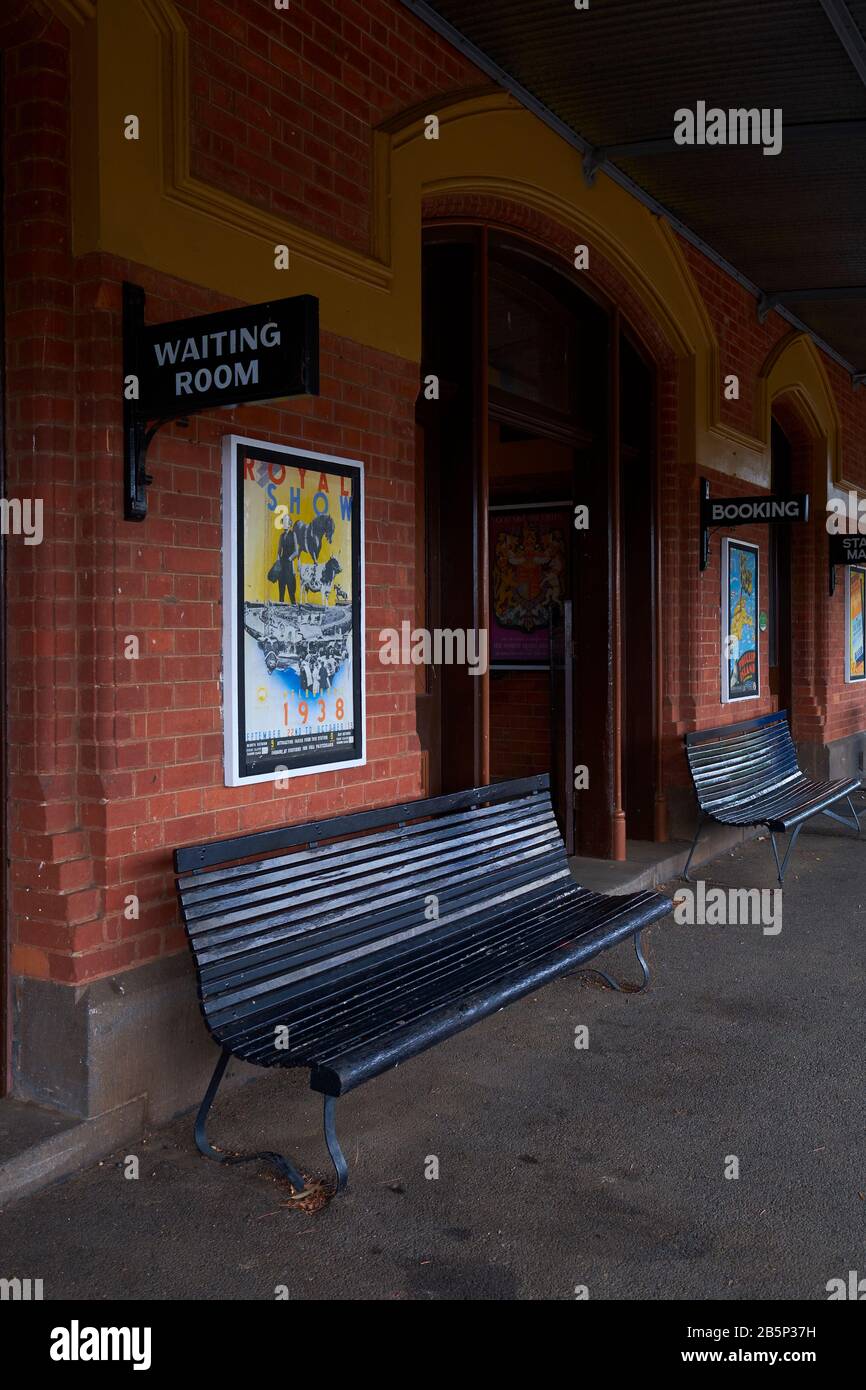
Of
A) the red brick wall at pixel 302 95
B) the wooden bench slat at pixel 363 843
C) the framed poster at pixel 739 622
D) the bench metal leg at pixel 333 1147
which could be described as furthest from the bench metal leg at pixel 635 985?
the framed poster at pixel 739 622

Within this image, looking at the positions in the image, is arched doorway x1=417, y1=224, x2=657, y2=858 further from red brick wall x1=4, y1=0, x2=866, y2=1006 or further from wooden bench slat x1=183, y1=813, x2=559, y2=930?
red brick wall x1=4, y1=0, x2=866, y2=1006

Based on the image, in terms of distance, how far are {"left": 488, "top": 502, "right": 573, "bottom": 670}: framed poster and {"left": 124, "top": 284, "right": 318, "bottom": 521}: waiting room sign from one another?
4.33 metres

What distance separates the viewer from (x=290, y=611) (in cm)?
418

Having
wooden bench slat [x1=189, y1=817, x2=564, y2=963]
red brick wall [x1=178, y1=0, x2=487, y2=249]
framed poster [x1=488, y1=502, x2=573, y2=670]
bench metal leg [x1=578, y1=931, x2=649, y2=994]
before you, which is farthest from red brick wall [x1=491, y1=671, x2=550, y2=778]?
red brick wall [x1=178, y1=0, x2=487, y2=249]

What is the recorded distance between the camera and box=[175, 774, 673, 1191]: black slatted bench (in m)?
3.34

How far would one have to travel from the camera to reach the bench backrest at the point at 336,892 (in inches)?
137

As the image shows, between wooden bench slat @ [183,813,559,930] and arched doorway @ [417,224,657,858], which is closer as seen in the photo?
wooden bench slat @ [183,813,559,930]

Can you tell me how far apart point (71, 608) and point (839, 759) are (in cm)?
912

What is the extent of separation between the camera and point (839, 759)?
437 inches

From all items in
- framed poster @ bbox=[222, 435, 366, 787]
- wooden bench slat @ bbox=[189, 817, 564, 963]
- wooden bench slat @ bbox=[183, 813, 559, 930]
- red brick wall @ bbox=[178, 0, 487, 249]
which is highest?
red brick wall @ bbox=[178, 0, 487, 249]

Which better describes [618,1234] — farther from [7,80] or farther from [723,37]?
[723,37]

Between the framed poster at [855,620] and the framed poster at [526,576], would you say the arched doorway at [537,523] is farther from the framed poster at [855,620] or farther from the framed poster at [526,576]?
the framed poster at [855,620]

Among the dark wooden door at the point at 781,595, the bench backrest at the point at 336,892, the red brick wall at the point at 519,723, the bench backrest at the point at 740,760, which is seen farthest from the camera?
the dark wooden door at the point at 781,595

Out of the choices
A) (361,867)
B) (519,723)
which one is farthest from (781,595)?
(361,867)
